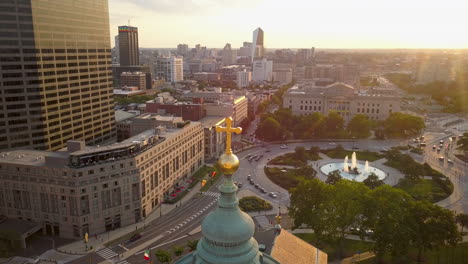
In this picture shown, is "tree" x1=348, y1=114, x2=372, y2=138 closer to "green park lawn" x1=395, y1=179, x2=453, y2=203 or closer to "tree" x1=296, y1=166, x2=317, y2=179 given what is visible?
"green park lawn" x1=395, y1=179, x2=453, y2=203

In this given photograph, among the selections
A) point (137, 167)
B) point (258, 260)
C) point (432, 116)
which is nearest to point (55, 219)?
point (137, 167)

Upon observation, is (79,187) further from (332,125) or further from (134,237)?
(332,125)

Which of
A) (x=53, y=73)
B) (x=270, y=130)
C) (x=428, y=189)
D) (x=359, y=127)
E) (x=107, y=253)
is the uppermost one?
(x=53, y=73)

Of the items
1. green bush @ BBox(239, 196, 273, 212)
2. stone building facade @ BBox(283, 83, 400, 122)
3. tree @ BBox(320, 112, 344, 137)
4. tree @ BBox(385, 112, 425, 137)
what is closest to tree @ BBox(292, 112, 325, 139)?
tree @ BBox(320, 112, 344, 137)

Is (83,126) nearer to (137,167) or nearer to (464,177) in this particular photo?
(137,167)

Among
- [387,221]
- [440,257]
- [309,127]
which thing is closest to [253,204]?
[387,221]
